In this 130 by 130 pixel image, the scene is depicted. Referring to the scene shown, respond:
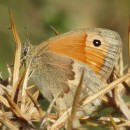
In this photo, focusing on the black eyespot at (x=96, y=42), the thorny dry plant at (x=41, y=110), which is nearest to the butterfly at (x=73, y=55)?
the black eyespot at (x=96, y=42)

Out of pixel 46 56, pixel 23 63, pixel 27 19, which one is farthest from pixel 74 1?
pixel 23 63

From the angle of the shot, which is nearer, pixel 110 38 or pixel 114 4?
pixel 110 38

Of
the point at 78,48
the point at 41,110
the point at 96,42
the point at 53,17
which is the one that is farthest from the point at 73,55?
the point at 53,17

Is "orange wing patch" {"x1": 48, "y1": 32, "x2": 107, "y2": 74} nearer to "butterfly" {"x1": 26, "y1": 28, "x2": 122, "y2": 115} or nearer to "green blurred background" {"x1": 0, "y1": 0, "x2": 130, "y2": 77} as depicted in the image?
"butterfly" {"x1": 26, "y1": 28, "x2": 122, "y2": 115}

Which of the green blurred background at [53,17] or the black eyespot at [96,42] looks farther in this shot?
the green blurred background at [53,17]

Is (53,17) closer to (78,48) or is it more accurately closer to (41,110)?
(78,48)

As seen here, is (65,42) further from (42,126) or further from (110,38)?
(42,126)

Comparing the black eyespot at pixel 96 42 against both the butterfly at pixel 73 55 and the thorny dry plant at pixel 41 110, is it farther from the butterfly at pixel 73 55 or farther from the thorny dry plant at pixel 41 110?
the thorny dry plant at pixel 41 110

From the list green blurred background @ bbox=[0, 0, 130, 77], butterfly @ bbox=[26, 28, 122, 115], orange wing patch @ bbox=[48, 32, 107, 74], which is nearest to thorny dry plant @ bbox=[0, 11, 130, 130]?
butterfly @ bbox=[26, 28, 122, 115]
